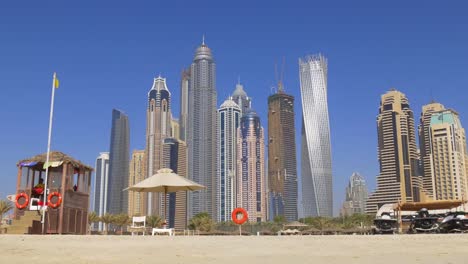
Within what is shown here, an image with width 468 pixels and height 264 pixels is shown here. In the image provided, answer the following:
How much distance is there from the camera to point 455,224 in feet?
61.2

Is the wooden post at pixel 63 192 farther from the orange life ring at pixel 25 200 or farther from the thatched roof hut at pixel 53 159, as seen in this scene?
the orange life ring at pixel 25 200

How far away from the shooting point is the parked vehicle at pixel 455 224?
60.9 feet

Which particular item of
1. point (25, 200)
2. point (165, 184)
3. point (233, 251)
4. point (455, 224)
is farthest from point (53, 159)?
point (455, 224)

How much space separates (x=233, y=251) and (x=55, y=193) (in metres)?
14.4

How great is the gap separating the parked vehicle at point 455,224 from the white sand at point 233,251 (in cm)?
519

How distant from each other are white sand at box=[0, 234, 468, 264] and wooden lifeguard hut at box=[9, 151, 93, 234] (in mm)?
9447

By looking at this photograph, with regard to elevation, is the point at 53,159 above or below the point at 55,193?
above

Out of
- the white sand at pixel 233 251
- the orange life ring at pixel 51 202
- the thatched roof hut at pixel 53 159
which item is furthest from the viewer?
the thatched roof hut at pixel 53 159

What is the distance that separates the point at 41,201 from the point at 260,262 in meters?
16.4

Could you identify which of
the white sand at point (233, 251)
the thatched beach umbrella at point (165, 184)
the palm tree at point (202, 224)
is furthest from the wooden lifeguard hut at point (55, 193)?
the palm tree at point (202, 224)

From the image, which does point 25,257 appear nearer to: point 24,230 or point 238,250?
point 238,250

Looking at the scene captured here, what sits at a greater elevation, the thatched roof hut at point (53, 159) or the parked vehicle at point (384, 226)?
the thatched roof hut at point (53, 159)

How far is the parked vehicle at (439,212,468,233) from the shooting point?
18.6 m

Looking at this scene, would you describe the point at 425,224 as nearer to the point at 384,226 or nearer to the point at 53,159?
the point at 384,226
